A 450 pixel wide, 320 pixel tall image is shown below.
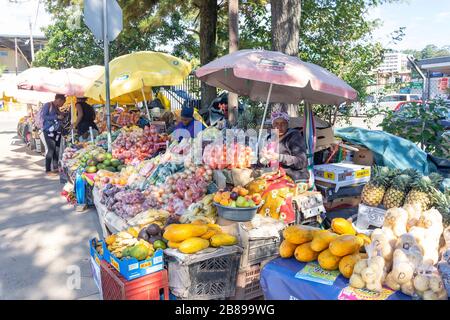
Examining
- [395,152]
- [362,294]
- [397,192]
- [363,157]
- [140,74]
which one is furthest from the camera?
[140,74]

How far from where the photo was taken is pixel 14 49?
4400 centimetres

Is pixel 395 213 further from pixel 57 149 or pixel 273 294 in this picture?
pixel 57 149

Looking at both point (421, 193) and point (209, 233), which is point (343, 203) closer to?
point (421, 193)

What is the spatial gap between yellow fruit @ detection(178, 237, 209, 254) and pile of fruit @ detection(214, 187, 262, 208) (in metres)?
0.68

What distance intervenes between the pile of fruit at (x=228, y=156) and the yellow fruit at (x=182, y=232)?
1.66m

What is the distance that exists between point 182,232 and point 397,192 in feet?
7.74

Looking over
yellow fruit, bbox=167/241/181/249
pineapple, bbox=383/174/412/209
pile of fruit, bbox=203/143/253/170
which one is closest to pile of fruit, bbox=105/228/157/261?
yellow fruit, bbox=167/241/181/249

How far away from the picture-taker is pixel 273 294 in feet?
8.93

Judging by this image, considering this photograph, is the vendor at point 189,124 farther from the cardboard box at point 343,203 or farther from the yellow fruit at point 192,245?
the yellow fruit at point 192,245

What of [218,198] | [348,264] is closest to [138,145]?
[218,198]

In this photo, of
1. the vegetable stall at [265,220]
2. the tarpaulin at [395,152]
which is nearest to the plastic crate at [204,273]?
the vegetable stall at [265,220]
